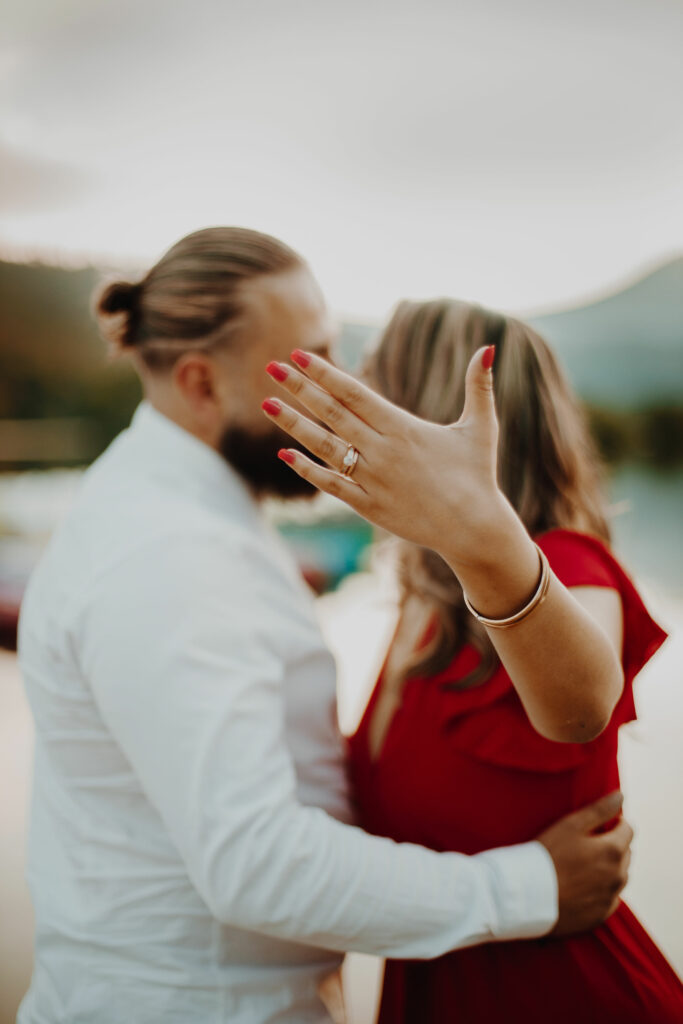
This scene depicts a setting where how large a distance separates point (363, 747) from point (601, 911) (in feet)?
1.32

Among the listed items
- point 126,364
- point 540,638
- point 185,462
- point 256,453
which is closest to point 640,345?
point 256,453

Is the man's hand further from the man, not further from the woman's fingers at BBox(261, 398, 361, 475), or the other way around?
the woman's fingers at BBox(261, 398, 361, 475)

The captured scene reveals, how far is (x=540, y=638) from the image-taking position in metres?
0.61

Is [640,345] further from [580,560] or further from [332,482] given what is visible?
[332,482]

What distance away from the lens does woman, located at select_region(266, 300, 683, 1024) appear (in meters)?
0.83

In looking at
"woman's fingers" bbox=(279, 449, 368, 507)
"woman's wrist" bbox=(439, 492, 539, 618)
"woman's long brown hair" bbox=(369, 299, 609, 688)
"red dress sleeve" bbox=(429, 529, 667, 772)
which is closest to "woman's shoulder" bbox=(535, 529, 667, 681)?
"red dress sleeve" bbox=(429, 529, 667, 772)

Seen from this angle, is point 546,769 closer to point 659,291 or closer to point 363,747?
point 363,747

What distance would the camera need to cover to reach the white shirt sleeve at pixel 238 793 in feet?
2.39

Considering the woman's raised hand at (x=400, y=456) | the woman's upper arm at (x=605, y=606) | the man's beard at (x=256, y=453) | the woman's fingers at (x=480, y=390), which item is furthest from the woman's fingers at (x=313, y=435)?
the man's beard at (x=256, y=453)

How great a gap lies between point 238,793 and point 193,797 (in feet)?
0.16

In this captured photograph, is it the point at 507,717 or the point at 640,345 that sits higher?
the point at 507,717

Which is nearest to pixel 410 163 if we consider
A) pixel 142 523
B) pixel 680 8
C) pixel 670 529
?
pixel 680 8

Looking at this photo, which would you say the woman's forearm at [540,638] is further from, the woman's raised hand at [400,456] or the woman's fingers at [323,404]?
the woman's fingers at [323,404]

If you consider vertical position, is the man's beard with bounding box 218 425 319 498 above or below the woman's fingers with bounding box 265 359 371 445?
below
